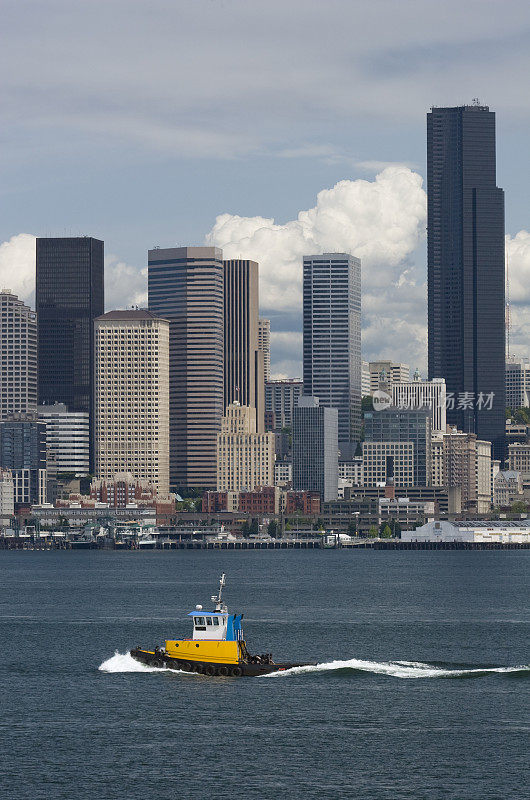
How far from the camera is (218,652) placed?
110 m

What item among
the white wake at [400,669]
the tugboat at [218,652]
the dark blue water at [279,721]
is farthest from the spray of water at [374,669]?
the tugboat at [218,652]

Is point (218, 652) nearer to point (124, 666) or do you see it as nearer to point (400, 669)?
point (124, 666)

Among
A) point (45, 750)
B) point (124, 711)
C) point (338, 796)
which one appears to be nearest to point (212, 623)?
point (124, 711)

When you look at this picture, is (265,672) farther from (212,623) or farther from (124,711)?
(124,711)

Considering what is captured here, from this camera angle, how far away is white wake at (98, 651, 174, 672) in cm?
11388

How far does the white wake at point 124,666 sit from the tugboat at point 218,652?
2868 mm

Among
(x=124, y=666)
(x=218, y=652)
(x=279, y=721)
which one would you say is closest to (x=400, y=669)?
(x=218, y=652)

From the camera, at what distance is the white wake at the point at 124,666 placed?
114 m

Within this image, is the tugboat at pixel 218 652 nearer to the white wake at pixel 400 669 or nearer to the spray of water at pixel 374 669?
the spray of water at pixel 374 669

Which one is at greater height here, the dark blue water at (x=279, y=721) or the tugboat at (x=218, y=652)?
the tugboat at (x=218, y=652)

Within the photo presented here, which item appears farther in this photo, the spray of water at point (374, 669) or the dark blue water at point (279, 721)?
the spray of water at point (374, 669)

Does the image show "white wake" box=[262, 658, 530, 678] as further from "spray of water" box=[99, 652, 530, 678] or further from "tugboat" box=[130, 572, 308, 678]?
"tugboat" box=[130, 572, 308, 678]

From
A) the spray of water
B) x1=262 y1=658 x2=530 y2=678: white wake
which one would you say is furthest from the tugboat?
x1=262 y1=658 x2=530 y2=678: white wake

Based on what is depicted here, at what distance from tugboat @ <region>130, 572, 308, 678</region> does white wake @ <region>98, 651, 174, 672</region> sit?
9.41 ft
